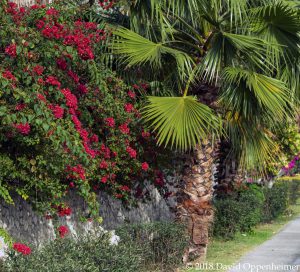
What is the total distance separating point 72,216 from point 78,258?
2694 mm

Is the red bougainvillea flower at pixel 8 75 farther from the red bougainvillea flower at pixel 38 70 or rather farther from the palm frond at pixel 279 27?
the palm frond at pixel 279 27

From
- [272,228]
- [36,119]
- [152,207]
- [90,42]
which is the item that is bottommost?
[272,228]

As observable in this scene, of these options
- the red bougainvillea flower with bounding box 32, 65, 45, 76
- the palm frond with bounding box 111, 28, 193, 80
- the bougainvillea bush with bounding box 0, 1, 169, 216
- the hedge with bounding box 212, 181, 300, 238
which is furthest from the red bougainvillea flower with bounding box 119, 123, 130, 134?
the hedge with bounding box 212, 181, 300, 238

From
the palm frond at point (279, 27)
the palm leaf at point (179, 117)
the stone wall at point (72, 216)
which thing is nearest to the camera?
the stone wall at point (72, 216)

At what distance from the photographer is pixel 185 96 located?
9500 mm

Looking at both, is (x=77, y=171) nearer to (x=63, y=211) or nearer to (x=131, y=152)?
(x=63, y=211)

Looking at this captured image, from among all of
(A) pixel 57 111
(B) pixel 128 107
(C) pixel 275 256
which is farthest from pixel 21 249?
(C) pixel 275 256

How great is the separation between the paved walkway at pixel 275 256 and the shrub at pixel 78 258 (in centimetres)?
283

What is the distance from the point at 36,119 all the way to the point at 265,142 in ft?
18.5

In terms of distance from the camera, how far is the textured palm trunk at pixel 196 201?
10.2 meters

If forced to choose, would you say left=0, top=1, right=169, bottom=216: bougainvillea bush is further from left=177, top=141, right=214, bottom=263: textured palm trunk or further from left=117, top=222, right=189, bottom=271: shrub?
left=177, top=141, right=214, bottom=263: textured palm trunk

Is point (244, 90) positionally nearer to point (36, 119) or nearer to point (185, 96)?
point (185, 96)

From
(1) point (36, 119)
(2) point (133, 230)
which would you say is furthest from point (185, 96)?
(1) point (36, 119)

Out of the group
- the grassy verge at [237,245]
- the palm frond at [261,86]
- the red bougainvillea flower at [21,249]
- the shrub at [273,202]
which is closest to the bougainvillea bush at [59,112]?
the red bougainvillea flower at [21,249]
